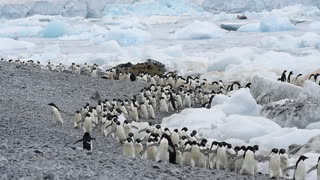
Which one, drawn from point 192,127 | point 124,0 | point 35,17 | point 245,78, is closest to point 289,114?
point 192,127

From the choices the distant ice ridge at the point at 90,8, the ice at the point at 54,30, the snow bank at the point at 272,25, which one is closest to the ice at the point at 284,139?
the snow bank at the point at 272,25

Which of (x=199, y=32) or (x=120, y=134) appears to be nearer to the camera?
(x=120, y=134)

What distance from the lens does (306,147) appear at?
9.13 metres

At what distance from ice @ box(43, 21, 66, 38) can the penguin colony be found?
2401 cm

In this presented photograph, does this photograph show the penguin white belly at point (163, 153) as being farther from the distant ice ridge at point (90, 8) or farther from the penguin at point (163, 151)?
the distant ice ridge at point (90, 8)

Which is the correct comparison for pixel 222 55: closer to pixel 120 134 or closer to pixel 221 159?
pixel 120 134

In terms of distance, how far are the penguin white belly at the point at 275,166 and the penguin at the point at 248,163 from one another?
266 mm

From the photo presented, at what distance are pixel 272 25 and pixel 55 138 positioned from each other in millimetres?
34402

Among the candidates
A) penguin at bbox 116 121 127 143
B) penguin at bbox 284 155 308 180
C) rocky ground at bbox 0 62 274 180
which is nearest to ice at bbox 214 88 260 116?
rocky ground at bbox 0 62 274 180

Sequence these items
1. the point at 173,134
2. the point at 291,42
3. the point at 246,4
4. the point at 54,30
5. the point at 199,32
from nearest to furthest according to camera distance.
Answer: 1. the point at 173,134
2. the point at 291,42
3. the point at 199,32
4. the point at 54,30
5. the point at 246,4

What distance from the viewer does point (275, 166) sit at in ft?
25.5

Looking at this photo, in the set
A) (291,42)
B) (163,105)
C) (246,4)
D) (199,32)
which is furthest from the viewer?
(246,4)

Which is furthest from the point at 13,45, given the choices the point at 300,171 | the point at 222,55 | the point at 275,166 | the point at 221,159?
the point at 300,171

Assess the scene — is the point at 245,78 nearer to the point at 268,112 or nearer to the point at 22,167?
the point at 268,112
